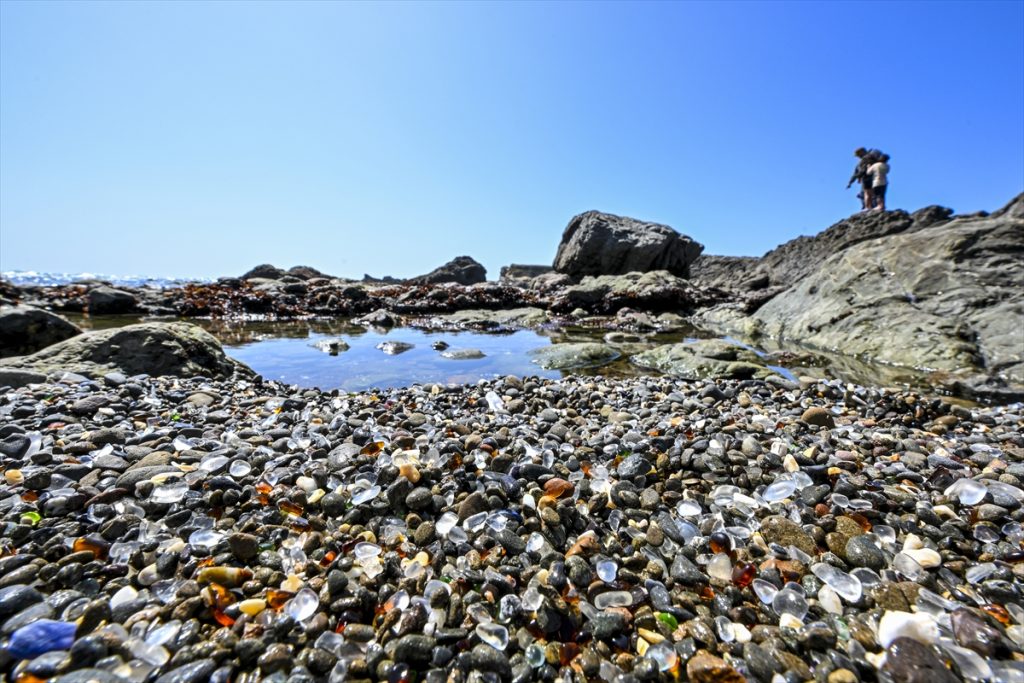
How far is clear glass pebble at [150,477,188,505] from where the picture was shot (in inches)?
85.4

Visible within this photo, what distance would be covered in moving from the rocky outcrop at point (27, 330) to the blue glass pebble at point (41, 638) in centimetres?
721

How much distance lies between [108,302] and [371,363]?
16.0 metres

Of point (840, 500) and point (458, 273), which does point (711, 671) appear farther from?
point (458, 273)

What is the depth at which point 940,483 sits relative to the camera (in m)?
2.45

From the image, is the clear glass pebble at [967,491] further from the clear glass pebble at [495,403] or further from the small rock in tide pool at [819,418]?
the clear glass pebble at [495,403]

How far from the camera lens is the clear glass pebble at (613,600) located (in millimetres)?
1723

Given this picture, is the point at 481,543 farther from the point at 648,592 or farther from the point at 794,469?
the point at 794,469

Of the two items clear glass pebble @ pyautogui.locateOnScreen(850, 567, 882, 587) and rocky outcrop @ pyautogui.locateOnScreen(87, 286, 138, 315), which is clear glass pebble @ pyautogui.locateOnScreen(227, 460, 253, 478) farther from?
rocky outcrop @ pyautogui.locateOnScreen(87, 286, 138, 315)

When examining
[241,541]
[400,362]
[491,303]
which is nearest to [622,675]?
[241,541]

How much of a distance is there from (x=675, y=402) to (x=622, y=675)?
3.35 meters

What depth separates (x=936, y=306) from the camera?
28.7 ft

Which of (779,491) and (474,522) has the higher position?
(779,491)

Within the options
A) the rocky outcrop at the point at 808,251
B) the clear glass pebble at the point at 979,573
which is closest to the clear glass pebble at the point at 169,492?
the clear glass pebble at the point at 979,573

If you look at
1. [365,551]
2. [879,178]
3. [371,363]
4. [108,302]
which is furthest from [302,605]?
[879,178]
